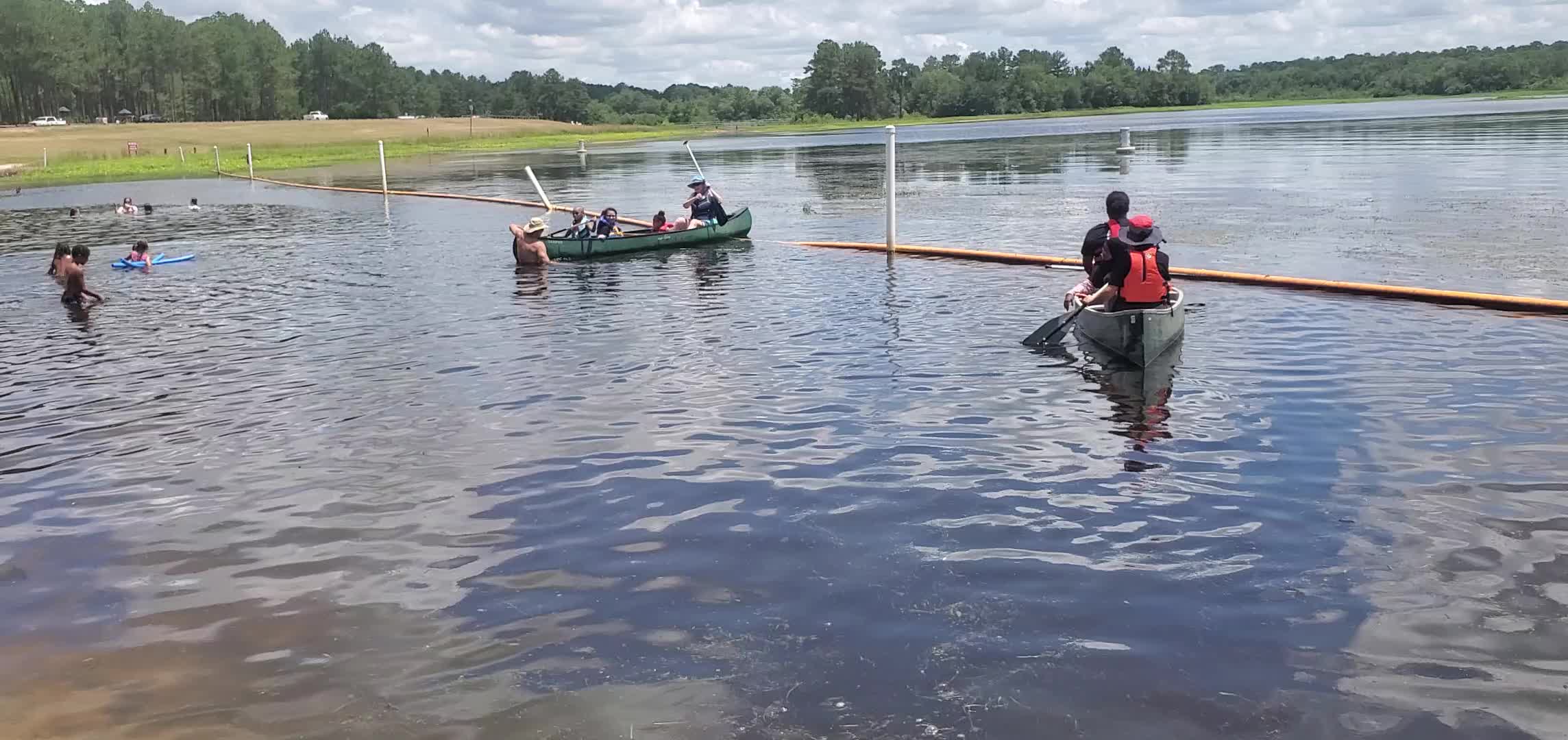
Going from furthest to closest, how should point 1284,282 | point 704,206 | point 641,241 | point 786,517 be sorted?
point 704,206 < point 641,241 < point 1284,282 < point 786,517

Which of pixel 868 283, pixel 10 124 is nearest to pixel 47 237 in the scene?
pixel 868 283

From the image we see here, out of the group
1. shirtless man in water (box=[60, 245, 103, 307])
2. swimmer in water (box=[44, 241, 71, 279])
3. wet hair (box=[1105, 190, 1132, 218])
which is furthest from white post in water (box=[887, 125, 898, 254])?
swimmer in water (box=[44, 241, 71, 279])

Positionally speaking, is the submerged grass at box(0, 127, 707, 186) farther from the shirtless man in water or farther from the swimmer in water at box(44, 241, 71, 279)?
the shirtless man in water

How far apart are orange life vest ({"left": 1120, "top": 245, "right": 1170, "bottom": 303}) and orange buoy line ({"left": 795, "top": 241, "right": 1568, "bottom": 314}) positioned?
583cm

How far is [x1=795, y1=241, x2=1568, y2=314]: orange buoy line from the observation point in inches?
675

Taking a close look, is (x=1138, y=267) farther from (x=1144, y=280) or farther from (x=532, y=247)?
(x=532, y=247)

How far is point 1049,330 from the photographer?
635 inches

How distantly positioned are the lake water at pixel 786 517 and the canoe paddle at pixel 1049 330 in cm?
43

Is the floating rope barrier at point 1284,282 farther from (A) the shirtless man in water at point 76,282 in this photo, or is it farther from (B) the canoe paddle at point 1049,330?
(A) the shirtless man in water at point 76,282

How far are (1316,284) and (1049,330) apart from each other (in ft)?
→ 21.2

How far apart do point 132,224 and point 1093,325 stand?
132 ft

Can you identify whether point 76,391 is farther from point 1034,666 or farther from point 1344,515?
point 1344,515

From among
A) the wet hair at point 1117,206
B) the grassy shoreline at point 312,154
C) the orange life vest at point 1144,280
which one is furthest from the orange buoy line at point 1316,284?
the grassy shoreline at point 312,154

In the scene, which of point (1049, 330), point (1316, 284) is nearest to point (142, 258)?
point (1049, 330)
